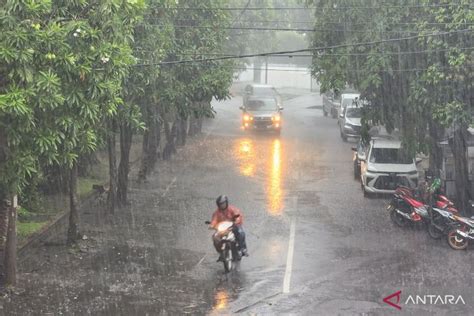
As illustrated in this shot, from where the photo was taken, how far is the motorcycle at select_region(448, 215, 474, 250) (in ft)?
52.6

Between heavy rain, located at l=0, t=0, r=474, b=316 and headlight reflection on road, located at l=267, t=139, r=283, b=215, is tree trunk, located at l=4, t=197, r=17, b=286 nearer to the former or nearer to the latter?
heavy rain, located at l=0, t=0, r=474, b=316

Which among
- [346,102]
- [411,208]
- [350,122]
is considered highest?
[346,102]

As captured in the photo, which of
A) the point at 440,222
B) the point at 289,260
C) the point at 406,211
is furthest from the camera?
the point at 406,211

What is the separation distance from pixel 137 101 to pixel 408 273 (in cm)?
887

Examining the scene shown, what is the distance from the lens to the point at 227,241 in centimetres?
1375

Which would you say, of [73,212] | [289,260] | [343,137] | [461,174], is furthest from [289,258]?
[343,137]

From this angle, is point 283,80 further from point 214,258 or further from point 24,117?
point 24,117

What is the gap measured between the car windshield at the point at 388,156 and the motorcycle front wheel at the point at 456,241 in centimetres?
689

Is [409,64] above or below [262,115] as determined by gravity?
above

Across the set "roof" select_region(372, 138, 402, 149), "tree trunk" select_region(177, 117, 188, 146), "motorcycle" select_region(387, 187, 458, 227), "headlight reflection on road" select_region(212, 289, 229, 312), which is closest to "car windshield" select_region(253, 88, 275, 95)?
"tree trunk" select_region(177, 117, 188, 146)

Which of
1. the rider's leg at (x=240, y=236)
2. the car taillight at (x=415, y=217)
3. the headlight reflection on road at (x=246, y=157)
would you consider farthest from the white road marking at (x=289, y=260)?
the headlight reflection on road at (x=246, y=157)

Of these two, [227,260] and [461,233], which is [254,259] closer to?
[227,260]

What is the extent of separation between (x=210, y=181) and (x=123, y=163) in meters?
5.21

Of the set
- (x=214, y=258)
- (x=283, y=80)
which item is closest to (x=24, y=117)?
(x=214, y=258)
